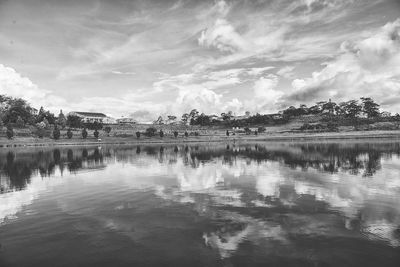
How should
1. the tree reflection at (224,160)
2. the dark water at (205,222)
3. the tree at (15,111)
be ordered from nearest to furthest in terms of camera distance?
the dark water at (205,222) → the tree reflection at (224,160) → the tree at (15,111)

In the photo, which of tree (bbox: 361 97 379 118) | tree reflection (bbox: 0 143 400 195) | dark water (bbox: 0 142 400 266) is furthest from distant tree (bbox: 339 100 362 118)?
dark water (bbox: 0 142 400 266)

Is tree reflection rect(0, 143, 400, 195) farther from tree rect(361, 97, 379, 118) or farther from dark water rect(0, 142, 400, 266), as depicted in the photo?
tree rect(361, 97, 379, 118)

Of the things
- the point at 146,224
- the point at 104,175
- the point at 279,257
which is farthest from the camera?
the point at 104,175

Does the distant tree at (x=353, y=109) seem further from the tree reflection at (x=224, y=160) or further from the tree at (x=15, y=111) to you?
the tree at (x=15, y=111)

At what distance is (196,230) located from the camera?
13.6 meters

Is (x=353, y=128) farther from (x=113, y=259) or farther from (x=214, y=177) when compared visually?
(x=113, y=259)

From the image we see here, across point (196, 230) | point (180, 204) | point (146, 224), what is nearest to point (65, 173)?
point (180, 204)

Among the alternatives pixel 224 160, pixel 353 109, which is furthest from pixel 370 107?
pixel 224 160

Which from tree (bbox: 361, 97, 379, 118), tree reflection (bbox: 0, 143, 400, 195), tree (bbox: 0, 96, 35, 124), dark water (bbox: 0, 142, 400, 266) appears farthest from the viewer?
tree (bbox: 361, 97, 379, 118)

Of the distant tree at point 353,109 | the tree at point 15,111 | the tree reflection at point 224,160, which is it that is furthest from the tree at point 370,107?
the tree at point 15,111

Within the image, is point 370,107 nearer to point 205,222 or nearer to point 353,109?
point 353,109

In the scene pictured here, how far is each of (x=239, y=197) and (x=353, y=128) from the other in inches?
6233

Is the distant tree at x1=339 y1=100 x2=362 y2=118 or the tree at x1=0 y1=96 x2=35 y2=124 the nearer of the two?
the tree at x1=0 y1=96 x2=35 y2=124

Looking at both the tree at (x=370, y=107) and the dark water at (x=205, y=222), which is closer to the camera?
the dark water at (x=205, y=222)
